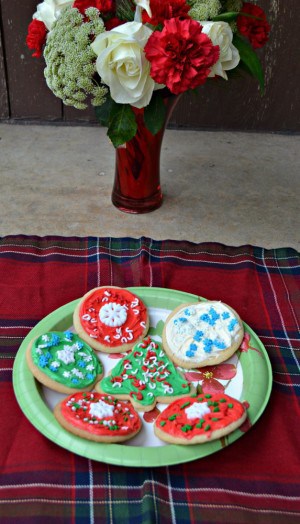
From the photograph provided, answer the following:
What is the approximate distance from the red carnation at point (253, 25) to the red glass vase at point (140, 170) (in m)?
0.19

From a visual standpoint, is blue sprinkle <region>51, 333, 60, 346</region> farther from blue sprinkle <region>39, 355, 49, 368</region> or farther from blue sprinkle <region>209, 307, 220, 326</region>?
blue sprinkle <region>209, 307, 220, 326</region>

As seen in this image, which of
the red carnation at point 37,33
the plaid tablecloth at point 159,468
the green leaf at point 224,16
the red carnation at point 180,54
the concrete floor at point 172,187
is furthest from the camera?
the concrete floor at point 172,187

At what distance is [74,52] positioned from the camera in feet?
3.28

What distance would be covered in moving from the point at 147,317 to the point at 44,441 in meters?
0.23

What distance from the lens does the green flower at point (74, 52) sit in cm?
100

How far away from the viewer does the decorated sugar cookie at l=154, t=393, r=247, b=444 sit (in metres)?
0.62

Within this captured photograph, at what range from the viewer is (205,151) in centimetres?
182

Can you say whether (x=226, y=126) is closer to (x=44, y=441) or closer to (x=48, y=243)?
(x=48, y=243)

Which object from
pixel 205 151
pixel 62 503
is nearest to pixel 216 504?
pixel 62 503

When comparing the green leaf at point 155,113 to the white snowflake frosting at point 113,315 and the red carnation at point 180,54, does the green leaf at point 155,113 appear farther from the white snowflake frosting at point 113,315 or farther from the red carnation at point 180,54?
the white snowflake frosting at point 113,315

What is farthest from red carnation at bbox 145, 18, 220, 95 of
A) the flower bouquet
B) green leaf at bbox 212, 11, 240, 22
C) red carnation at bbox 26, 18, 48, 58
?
red carnation at bbox 26, 18, 48, 58

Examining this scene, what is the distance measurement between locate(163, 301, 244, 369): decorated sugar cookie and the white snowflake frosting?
62 millimetres

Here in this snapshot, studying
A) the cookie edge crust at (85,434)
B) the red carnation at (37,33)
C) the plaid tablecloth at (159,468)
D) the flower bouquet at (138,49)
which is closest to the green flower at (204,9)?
the flower bouquet at (138,49)

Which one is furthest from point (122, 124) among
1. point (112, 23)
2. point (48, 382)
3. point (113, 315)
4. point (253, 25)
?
point (48, 382)
